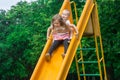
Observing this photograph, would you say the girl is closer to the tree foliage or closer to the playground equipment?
the playground equipment

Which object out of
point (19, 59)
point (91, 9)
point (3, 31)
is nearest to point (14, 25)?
point (3, 31)

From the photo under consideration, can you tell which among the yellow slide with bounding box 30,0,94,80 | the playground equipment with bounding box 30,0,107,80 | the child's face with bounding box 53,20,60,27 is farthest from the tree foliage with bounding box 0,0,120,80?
the child's face with bounding box 53,20,60,27

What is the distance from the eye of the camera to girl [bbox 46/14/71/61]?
8266 mm

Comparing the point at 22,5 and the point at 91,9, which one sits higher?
the point at 91,9

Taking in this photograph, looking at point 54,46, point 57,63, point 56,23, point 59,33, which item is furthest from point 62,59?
point 56,23

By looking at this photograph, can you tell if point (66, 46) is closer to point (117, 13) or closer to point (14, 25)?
→ point (117, 13)

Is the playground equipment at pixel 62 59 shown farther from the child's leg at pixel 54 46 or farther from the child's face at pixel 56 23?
the child's face at pixel 56 23

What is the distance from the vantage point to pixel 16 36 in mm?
29188

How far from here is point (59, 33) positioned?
8555 mm

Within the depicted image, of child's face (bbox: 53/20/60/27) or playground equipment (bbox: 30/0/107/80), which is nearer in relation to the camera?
playground equipment (bbox: 30/0/107/80)

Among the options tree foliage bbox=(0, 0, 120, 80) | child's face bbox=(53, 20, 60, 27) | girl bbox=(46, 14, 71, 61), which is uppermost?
child's face bbox=(53, 20, 60, 27)

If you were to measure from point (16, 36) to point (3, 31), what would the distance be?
2.64 metres

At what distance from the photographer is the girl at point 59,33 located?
827 centimetres

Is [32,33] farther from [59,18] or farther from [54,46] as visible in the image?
[59,18]
